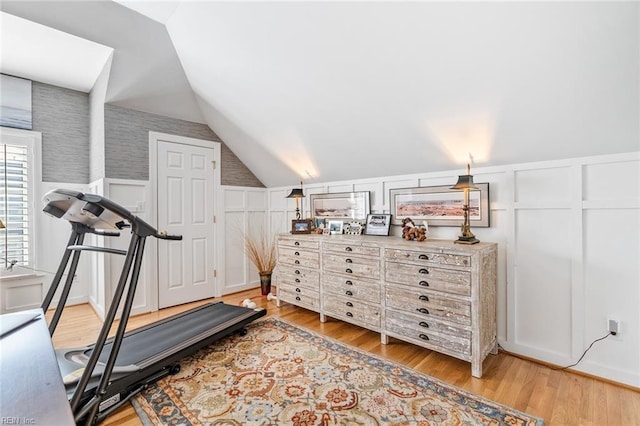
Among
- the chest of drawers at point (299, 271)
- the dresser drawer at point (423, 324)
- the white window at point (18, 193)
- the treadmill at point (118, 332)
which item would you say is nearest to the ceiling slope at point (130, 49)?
the white window at point (18, 193)

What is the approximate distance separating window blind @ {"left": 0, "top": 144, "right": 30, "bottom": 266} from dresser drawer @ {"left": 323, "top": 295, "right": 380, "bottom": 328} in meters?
3.66

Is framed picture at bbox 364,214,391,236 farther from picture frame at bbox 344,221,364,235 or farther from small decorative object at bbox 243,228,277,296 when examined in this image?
small decorative object at bbox 243,228,277,296

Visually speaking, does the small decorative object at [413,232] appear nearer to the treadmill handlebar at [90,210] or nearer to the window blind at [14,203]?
the treadmill handlebar at [90,210]

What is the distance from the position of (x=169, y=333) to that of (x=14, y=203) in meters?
2.60

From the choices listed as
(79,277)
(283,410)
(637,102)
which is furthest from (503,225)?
(79,277)

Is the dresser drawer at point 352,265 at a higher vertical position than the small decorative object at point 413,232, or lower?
lower

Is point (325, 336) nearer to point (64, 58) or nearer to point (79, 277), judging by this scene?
point (79, 277)

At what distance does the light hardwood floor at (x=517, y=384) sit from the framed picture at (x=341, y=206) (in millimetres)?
1353

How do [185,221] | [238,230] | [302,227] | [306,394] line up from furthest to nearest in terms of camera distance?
1. [238,230]
2. [185,221]
3. [302,227]
4. [306,394]

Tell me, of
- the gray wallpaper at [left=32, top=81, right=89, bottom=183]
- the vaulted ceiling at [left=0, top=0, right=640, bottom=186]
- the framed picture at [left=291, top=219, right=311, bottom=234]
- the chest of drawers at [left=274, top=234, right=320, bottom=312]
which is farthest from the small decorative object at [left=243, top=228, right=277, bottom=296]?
the gray wallpaper at [left=32, top=81, right=89, bottom=183]

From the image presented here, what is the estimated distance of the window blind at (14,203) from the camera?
10.7ft

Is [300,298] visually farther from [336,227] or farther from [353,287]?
[336,227]

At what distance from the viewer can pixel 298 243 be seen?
11.4ft

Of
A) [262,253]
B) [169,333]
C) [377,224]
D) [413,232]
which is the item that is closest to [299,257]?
[377,224]
